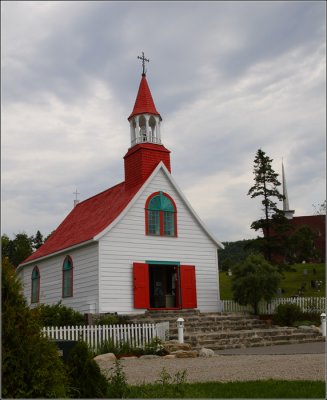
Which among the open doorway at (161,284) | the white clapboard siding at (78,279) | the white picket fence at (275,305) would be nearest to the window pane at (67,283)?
the white clapboard siding at (78,279)

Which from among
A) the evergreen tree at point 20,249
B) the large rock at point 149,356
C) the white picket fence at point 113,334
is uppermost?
the evergreen tree at point 20,249

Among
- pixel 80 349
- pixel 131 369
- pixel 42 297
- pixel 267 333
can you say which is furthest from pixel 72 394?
pixel 42 297

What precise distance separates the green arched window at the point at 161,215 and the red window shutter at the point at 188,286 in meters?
1.68

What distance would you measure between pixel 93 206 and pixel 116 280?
22.8 ft

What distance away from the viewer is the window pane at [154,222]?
23734mm

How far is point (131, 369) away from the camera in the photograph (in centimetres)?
1190

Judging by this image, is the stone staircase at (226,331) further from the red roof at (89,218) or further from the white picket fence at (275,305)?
the red roof at (89,218)

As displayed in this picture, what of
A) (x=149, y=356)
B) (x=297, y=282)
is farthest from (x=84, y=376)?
(x=297, y=282)

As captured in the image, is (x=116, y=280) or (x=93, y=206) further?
(x=93, y=206)

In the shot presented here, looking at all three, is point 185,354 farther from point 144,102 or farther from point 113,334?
point 144,102

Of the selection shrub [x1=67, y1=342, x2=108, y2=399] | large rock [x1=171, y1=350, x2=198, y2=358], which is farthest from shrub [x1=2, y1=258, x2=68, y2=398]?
large rock [x1=171, y1=350, x2=198, y2=358]

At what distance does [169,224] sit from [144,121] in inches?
209

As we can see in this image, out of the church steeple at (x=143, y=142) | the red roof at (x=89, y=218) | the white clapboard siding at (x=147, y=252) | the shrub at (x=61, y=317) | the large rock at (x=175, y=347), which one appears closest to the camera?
the large rock at (x=175, y=347)

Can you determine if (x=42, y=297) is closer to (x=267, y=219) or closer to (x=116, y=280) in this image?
(x=116, y=280)
